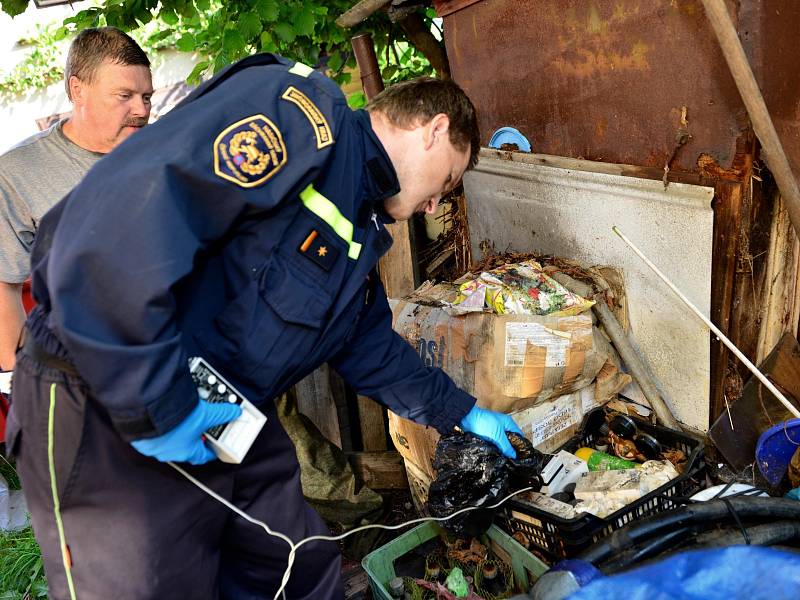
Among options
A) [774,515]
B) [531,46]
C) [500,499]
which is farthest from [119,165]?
[531,46]

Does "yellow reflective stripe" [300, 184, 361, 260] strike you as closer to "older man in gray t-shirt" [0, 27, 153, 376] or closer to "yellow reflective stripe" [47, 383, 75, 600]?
"yellow reflective stripe" [47, 383, 75, 600]

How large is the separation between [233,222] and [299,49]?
12.0 feet

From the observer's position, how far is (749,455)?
9.07 feet

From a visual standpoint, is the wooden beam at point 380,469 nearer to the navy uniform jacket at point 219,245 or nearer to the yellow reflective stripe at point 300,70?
the navy uniform jacket at point 219,245

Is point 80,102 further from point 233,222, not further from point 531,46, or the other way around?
point 531,46

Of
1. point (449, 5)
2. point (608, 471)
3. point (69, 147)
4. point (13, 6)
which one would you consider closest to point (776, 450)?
point (608, 471)

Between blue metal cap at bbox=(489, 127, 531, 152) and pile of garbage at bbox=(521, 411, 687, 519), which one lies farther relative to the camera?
blue metal cap at bbox=(489, 127, 531, 152)

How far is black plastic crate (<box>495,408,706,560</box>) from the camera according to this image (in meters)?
2.26

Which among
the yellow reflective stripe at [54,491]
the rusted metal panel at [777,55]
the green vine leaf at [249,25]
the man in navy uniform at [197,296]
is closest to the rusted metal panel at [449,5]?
the green vine leaf at [249,25]

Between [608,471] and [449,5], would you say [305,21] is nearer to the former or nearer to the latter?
[449,5]

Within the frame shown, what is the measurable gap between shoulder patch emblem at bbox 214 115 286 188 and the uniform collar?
308 mm

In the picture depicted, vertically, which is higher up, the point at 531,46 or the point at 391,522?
the point at 531,46

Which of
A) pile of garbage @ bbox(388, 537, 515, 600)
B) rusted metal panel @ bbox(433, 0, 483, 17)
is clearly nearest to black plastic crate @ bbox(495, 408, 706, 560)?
pile of garbage @ bbox(388, 537, 515, 600)

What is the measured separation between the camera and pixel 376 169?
1.82 metres
